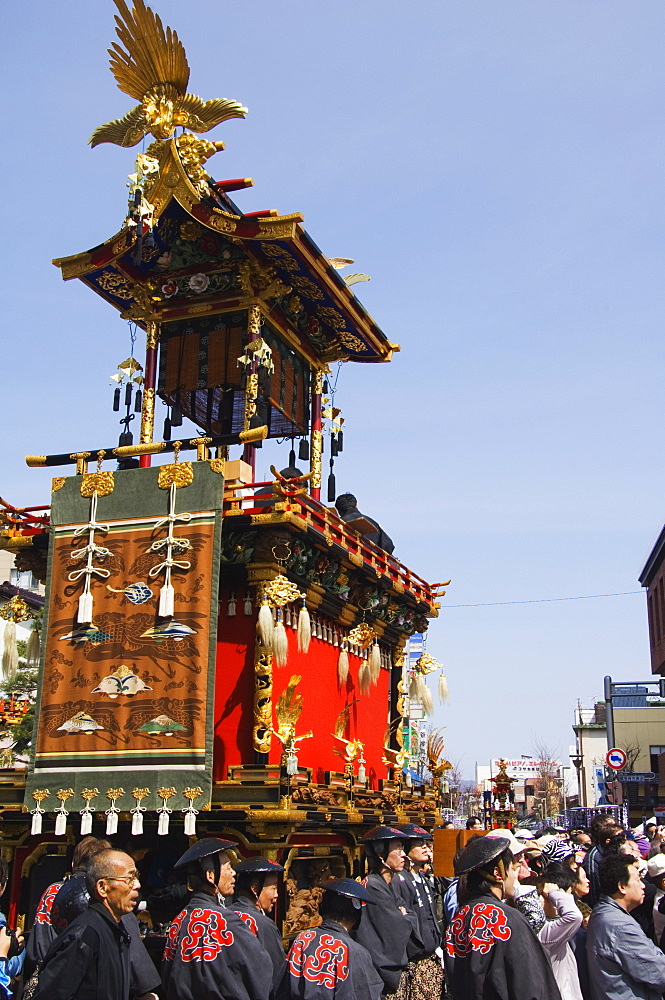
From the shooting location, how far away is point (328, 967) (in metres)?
6.45

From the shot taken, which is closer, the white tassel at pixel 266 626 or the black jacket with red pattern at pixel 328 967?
the black jacket with red pattern at pixel 328 967

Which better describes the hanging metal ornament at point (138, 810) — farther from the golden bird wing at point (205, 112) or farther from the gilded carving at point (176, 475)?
the golden bird wing at point (205, 112)

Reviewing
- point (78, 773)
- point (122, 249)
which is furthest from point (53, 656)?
point (122, 249)

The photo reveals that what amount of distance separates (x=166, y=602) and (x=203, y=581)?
2.04 feet

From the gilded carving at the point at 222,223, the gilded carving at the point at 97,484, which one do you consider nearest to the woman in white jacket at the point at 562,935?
the gilded carving at the point at 97,484

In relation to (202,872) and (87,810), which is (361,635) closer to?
(87,810)

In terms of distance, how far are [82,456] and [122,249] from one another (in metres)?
4.20

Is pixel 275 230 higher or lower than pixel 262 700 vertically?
higher

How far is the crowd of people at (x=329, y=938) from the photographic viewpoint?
557 cm

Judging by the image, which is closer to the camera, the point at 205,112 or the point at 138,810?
the point at 138,810

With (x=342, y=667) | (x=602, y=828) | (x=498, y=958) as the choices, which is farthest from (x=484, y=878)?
(x=342, y=667)

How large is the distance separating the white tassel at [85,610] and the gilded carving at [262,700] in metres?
2.59

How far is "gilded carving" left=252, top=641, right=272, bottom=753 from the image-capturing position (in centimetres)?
1495

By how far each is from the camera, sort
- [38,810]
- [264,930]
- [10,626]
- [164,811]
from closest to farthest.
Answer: [264,930] → [164,811] → [38,810] → [10,626]
